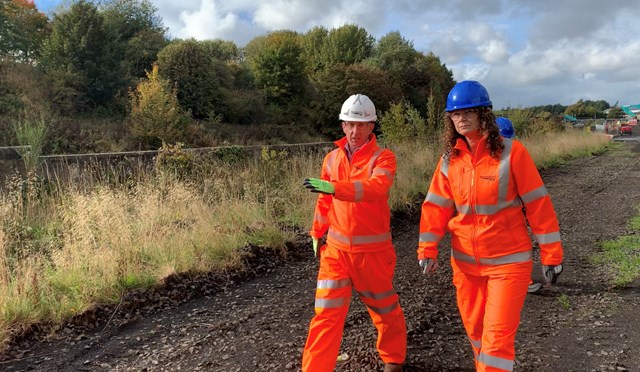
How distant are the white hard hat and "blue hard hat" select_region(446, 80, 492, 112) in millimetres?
578

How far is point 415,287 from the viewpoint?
4941 millimetres

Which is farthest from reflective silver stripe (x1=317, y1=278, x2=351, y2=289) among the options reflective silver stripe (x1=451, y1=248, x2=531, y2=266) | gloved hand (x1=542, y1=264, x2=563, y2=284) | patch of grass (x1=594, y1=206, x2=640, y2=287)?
patch of grass (x1=594, y1=206, x2=640, y2=287)

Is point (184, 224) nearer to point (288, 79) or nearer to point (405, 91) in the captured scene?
point (288, 79)

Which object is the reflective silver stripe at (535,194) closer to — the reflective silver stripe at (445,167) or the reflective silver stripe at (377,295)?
the reflective silver stripe at (445,167)

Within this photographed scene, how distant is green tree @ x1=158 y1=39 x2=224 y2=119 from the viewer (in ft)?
67.5

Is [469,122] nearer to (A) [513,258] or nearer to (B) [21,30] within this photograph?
(A) [513,258]

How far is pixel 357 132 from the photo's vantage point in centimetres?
315

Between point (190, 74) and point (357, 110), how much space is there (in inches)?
755

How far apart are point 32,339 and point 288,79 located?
2246 centimetres

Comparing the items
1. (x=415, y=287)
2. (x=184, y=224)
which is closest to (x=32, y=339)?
(x=184, y=224)

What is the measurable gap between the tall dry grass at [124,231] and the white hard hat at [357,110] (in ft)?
9.78

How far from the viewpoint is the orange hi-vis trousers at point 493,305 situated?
2.45 meters

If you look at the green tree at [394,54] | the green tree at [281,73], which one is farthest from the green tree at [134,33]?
the green tree at [394,54]

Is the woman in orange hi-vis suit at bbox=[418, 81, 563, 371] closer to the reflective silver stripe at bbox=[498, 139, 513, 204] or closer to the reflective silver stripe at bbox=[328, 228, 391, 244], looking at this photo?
the reflective silver stripe at bbox=[498, 139, 513, 204]
